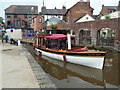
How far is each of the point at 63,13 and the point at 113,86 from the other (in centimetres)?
4354

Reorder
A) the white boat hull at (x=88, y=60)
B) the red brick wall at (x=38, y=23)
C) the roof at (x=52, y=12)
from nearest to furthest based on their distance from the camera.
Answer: the white boat hull at (x=88, y=60) < the red brick wall at (x=38, y=23) < the roof at (x=52, y=12)

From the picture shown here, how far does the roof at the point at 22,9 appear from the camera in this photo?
5691 cm

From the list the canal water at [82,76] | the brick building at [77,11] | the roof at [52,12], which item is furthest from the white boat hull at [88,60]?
the roof at [52,12]

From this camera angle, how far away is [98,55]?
1159cm

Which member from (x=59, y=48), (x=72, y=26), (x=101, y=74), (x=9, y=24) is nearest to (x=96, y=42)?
(x=72, y=26)

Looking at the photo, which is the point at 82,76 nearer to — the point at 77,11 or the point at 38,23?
the point at 77,11

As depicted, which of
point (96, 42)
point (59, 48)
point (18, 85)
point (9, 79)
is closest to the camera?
point (18, 85)

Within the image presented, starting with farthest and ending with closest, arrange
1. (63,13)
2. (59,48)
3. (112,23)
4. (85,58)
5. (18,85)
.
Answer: (63,13) < (112,23) < (59,48) < (85,58) < (18,85)

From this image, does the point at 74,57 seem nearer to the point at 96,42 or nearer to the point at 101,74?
the point at 101,74

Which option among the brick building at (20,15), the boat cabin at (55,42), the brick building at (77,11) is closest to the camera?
the boat cabin at (55,42)

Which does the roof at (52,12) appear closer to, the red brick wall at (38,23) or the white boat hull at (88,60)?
the red brick wall at (38,23)

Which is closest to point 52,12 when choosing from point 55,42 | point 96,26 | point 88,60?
point 96,26

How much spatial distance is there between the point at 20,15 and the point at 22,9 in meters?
2.83

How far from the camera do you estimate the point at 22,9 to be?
2282 inches
